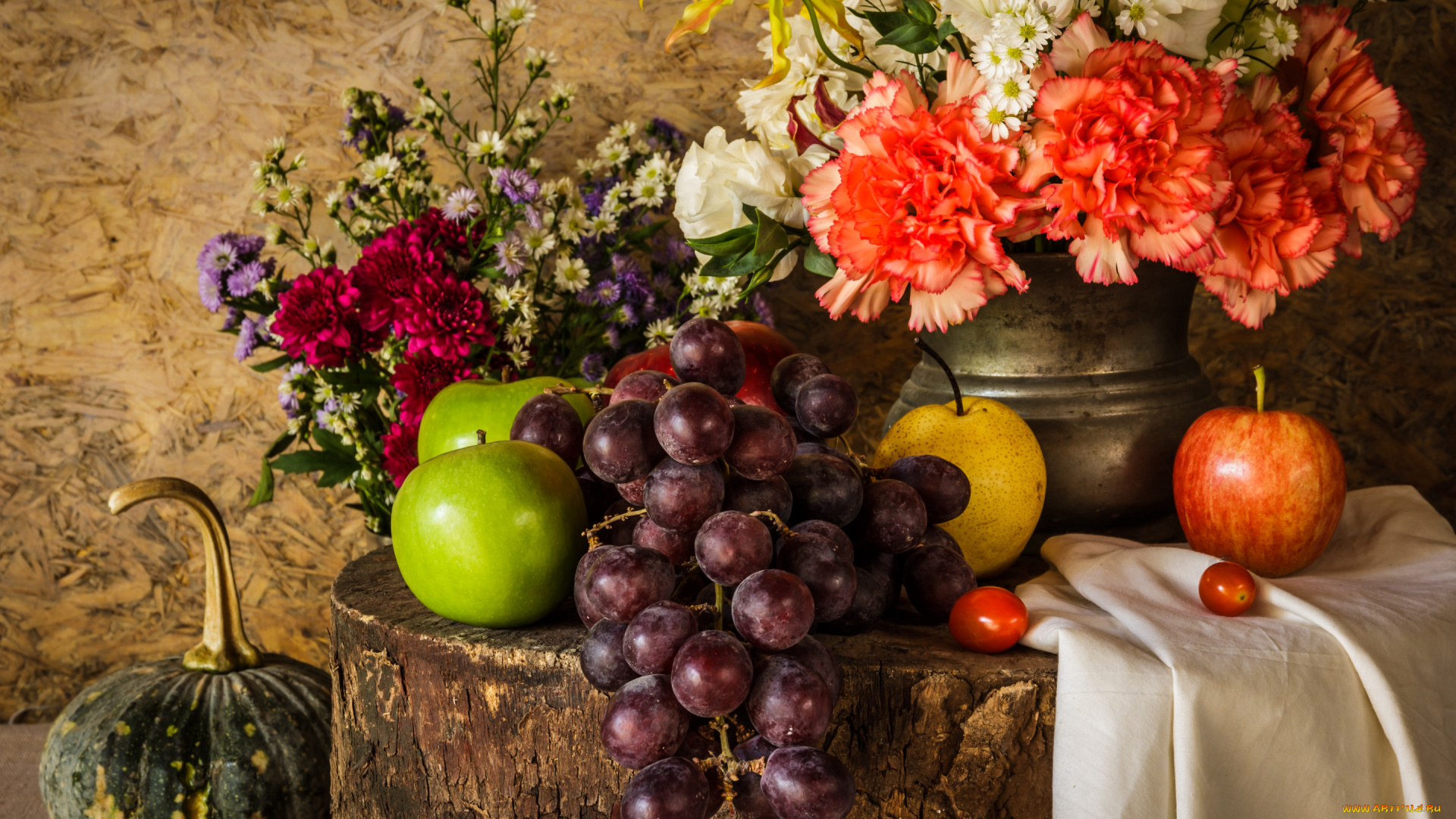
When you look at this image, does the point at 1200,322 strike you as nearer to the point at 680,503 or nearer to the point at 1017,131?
the point at 1017,131

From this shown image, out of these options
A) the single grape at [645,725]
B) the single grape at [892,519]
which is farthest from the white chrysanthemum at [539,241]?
the single grape at [645,725]

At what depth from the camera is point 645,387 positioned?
0.80 m

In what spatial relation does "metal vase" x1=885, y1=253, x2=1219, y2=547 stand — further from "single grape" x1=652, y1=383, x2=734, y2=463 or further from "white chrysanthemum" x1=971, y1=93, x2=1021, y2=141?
"single grape" x1=652, y1=383, x2=734, y2=463

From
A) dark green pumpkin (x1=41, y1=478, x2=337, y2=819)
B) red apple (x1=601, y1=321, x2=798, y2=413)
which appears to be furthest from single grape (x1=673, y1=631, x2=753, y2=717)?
dark green pumpkin (x1=41, y1=478, x2=337, y2=819)

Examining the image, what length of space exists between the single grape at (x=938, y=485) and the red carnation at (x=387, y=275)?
0.59 metres

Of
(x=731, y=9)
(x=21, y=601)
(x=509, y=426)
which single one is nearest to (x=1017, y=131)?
(x=509, y=426)

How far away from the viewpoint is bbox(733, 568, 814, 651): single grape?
621 millimetres

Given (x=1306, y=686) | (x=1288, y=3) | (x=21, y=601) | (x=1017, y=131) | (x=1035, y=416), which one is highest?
(x=1288, y=3)

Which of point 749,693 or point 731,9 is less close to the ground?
point 731,9

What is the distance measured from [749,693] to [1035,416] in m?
0.50

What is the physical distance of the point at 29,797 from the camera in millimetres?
1544

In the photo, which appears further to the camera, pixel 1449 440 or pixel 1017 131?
pixel 1449 440

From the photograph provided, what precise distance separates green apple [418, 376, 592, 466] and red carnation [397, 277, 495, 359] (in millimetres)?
92

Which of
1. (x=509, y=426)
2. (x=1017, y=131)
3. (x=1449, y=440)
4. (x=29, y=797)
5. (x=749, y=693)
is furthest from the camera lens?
(x=29, y=797)
